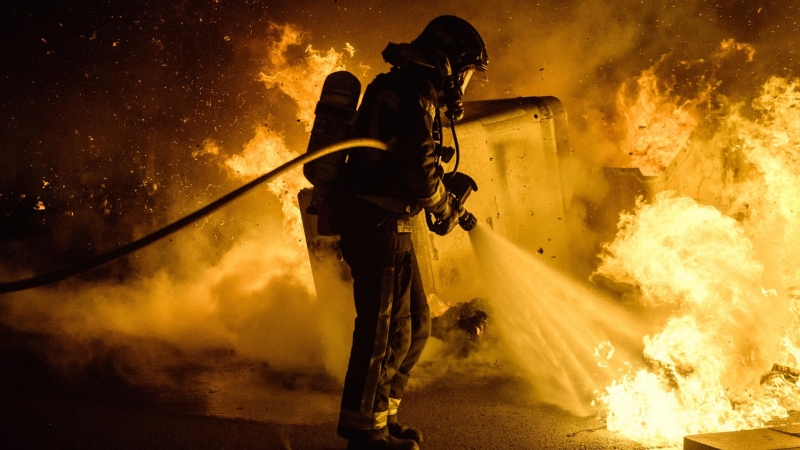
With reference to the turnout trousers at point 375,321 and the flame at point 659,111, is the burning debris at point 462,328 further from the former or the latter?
the flame at point 659,111

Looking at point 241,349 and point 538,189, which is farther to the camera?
point 538,189

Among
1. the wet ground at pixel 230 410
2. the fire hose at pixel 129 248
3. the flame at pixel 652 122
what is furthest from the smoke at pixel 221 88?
the fire hose at pixel 129 248

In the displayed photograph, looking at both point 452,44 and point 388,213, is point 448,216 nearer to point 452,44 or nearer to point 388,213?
point 388,213

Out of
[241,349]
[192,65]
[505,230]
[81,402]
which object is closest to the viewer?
[81,402]

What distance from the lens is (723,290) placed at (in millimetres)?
4715

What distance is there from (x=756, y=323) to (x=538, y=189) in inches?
112

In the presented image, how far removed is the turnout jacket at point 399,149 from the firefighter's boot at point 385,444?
1305 millimetres

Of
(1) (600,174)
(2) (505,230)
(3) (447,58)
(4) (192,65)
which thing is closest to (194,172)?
(4) (192,65)

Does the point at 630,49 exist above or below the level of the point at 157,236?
above

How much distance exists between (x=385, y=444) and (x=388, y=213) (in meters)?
1.30

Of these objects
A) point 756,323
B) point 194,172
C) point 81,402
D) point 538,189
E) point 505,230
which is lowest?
point 81,402

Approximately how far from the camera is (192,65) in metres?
9.36

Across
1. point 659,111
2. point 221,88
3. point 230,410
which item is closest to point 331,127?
point 230,410

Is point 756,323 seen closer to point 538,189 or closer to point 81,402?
point 538,189
